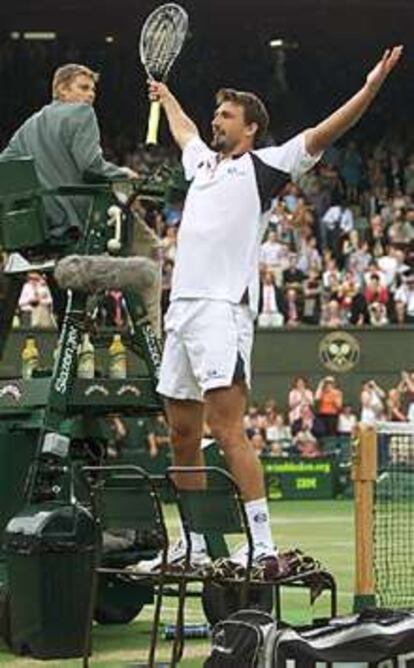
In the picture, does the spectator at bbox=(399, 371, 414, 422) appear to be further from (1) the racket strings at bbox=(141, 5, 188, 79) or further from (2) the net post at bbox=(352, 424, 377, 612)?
(1) the racket strings at bbox=(141, 5, 188, 79)

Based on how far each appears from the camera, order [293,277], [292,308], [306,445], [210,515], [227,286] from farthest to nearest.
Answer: [293,277], [292,308], [306,445], [227,286], [210,515]

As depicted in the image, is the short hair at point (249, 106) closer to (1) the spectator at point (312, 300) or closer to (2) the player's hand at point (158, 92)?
(2) the player's hand at point (158, 92)

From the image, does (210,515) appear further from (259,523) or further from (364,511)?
(364,511)

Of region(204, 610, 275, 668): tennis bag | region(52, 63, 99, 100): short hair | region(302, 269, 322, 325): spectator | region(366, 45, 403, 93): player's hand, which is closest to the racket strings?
region(52, 63, 99, 100): short hair

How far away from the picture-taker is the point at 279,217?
99.0 ft

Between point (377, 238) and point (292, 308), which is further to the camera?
point (377, 238)

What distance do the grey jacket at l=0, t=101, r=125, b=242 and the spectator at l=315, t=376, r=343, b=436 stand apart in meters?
18.0

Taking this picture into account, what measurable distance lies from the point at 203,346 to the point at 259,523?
768 millimetres

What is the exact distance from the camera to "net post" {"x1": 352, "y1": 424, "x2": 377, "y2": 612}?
9555 millimetres

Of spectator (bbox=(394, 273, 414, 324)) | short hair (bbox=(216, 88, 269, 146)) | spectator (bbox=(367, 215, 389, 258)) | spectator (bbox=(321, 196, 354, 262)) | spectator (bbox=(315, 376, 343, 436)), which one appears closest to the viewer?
short hair (bbox=(216, 88, 269, 146))

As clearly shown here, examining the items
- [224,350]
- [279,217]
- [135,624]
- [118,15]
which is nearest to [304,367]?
[279,217]

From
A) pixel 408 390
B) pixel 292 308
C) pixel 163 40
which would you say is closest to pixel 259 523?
pixel 163 40

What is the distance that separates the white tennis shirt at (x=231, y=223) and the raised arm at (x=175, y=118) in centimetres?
58

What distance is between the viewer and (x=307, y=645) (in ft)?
20.4
